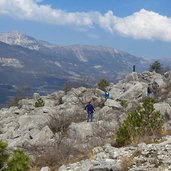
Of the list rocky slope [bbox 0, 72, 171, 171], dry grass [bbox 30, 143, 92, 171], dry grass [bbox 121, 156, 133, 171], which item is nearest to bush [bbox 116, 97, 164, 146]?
rocky slope [bbox 0, 72, 171, 171]

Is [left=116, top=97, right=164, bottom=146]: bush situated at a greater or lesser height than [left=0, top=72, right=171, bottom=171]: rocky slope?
greater

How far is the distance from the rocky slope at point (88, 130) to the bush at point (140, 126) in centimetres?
91

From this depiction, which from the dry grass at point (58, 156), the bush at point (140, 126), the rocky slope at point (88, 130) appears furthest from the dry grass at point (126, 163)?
the dry grass at point (58, 156)

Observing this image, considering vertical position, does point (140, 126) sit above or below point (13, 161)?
above

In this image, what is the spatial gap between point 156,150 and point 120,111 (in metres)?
29.2

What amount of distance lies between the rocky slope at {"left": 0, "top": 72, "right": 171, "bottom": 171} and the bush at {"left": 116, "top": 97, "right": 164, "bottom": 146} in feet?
2.99

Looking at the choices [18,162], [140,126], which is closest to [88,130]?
[140,126]

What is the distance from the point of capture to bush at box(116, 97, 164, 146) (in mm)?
17759

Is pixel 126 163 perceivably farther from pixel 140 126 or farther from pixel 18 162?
pixel 140 126

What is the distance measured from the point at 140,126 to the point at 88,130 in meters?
14.1

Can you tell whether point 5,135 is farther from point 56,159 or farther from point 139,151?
point 139,151

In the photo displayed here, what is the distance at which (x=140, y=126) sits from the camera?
63.6ft

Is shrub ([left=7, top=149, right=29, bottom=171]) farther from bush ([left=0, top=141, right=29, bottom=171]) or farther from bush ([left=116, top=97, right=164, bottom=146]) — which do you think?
bush ([left=116, top=97, right=164, bottom=146])

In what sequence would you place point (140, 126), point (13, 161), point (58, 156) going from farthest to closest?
point (140, 126) → point (58, 156) → point (13, 161)
